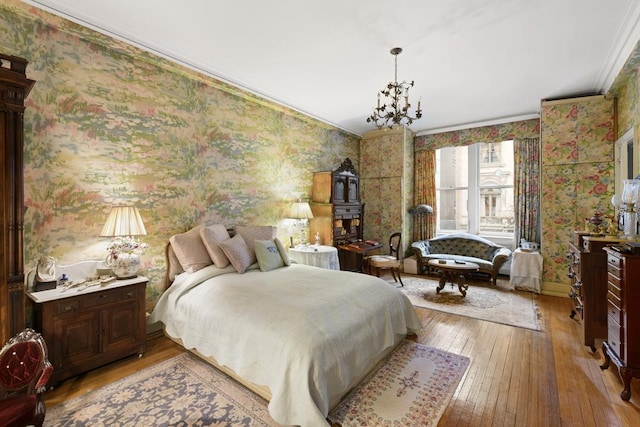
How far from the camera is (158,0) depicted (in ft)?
7.65

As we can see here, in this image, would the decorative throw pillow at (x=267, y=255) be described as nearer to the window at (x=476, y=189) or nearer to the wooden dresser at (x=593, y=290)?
the wooden dresser at (x=593, y=290)

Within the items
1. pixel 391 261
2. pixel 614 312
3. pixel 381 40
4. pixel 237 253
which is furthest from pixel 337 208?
pixel 614 312

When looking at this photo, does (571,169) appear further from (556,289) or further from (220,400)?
(220,400)

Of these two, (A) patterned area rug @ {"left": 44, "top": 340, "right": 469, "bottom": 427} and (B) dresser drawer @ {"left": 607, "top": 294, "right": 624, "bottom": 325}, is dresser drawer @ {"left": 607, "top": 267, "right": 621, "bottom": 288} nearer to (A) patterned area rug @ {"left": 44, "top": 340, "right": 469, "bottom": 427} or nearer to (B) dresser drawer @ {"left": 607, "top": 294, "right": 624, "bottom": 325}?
(B) dresser drawer @ {"left": 607, "top": 294, "right": 624, "bottom": 325}

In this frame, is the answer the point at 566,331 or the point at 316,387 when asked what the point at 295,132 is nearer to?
the point at 316,387

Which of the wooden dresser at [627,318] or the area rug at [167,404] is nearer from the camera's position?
the area rug at [167,404]

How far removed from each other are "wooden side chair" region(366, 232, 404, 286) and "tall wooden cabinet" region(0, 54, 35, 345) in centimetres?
425

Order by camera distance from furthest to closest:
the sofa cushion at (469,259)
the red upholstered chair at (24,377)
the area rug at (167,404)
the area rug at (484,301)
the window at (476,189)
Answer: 1. the window at (476,189)
2. the sofa cushion at (469,259)
3. the area rug at (484,301)
4. the area rug at (167,404)
5. the red upholstered chair at (24,377)

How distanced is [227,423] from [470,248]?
17.2 ft

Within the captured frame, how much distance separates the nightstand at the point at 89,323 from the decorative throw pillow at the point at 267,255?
1.19 meters

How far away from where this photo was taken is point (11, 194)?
196 cm

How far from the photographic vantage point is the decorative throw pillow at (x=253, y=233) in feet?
11.9

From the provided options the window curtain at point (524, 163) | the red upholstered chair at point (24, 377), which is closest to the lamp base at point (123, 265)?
the red upholstered chair at point (24, 377)

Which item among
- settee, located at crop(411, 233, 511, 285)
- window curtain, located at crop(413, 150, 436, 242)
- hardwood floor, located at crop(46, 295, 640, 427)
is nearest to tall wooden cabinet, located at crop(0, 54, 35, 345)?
hardwood floor, located at crop(46, 295, 640, 427)
